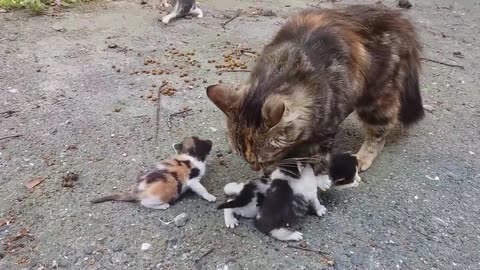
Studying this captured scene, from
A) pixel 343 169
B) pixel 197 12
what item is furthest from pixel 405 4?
pixel 343 169

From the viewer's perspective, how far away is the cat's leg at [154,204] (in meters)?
2.70

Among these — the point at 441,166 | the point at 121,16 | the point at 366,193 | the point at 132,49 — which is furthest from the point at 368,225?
the point at 121,16

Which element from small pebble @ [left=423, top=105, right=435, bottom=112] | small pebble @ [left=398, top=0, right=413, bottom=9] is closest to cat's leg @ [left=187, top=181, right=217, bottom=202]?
small pebble @ [left=423, top=105, right=435, bottom=112]

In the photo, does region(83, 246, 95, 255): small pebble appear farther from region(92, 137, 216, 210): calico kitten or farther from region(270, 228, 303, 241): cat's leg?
region(270, 228, 303, 241): cat's leg

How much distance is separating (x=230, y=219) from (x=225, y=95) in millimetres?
722

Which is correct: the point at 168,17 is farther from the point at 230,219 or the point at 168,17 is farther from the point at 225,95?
the point at 230,219

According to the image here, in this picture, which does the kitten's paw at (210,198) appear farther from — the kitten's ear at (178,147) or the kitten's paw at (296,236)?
the kitten's paw at (296,236)

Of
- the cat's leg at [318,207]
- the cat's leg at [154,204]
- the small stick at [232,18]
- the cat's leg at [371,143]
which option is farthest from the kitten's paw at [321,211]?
the small stick at [232,18]

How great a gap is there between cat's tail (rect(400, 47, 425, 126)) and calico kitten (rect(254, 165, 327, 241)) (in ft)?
3.82

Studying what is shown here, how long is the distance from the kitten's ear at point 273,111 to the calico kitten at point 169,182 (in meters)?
0.79

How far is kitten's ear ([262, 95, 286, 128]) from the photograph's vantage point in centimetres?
218

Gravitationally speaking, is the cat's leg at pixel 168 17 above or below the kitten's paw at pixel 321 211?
below

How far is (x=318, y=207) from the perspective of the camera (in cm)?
271

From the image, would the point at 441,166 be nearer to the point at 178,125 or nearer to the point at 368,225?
the point at 368,225
